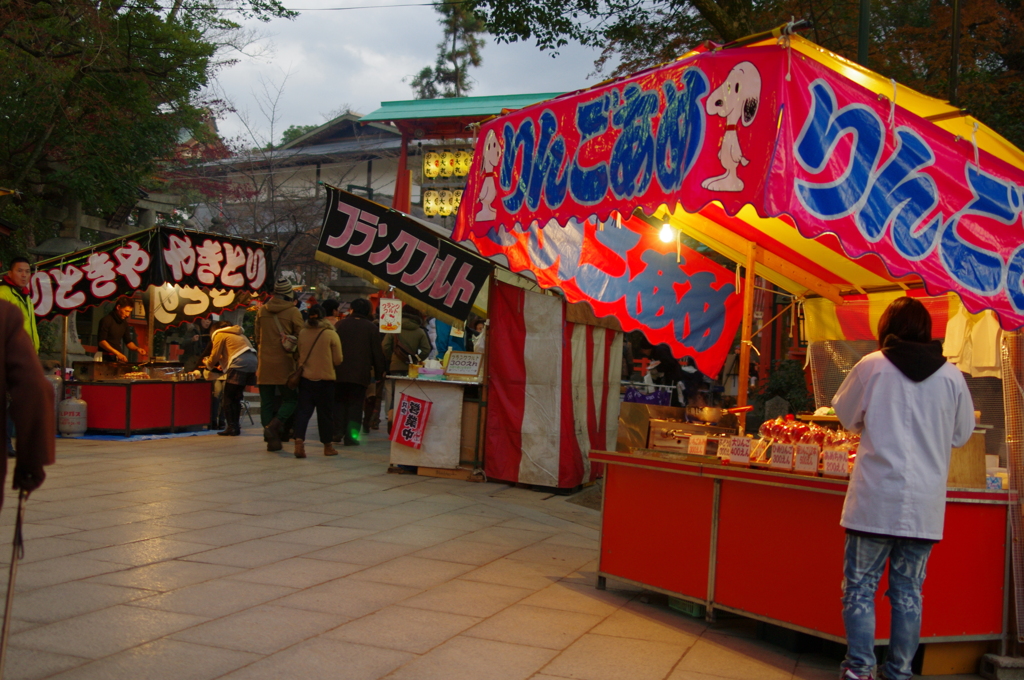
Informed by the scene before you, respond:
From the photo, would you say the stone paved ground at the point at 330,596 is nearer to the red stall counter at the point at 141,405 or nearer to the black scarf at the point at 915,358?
the black scarf at the point at 915,358

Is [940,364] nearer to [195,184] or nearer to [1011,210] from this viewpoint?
[1011,210]

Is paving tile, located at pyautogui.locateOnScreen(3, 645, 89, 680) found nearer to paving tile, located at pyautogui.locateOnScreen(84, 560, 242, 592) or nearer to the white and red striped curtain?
paving tile, located at pyautogui.locateOnScreen(84, 560, 242, 592)

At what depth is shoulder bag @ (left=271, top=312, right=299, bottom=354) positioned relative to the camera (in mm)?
10695

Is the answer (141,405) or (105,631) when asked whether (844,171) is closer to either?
(105,631)

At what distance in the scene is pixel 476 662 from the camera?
4.04 m

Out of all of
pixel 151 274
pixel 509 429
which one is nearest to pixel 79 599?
pixel 509 429

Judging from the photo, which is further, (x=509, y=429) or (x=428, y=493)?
(x=509, y=429)

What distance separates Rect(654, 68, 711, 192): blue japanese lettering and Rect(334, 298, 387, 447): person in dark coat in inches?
283

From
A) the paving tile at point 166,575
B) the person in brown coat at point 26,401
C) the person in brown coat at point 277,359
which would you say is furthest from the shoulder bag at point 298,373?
the person in brown coat at point 26,401

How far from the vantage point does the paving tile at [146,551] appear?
5.55 meters

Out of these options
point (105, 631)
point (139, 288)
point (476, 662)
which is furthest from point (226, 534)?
point (139, 288)

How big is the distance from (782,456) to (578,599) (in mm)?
1635

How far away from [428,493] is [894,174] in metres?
5.86

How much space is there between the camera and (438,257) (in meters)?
9.47
